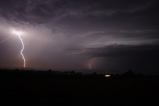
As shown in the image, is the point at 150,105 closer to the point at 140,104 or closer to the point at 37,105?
the point at 140,104

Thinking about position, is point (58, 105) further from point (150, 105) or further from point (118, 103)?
point (150, 105)

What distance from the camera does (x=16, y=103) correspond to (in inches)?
693

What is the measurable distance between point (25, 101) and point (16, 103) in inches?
48.8

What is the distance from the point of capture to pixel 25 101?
61.5ft

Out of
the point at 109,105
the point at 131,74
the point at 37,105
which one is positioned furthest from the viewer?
the point at 131,74

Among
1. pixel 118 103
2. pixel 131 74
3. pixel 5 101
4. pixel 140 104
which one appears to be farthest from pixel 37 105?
A: pixel 131 74

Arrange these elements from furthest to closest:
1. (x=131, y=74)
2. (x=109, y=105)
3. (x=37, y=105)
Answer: (x=131, y=74)
(x=109, y=105)
(x=37, y=105)

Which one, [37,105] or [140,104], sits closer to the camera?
[37,105]

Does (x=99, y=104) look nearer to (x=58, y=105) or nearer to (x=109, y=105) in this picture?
(x=109, y=105)

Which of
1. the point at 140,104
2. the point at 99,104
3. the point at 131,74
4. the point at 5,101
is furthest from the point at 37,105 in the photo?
the point at 131,74

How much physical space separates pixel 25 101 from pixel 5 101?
1.73m

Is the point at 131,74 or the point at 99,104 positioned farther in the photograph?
the point at 131,74

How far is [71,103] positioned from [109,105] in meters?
3.44

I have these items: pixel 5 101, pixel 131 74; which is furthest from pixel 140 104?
pixel 131 74
